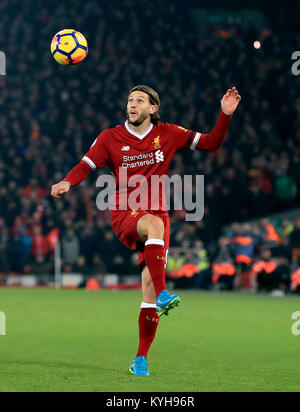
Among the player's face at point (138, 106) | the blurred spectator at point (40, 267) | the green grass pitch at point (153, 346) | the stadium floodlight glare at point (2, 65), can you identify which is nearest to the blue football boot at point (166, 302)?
the green grass pitch at point (153, 346)

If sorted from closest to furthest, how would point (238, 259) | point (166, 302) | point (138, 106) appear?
point (166, 302)
point (138, 106)
point (238, 259)

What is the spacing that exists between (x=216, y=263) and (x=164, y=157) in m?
12.7

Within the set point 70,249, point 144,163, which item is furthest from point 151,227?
point 70,249

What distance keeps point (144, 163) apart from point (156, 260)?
0.88m

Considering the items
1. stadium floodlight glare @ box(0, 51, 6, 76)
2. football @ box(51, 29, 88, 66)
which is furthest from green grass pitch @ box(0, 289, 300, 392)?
stadium floodlight glare @ box(0, 51, 6, 76)

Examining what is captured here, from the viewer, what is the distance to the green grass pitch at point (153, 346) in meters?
6.26

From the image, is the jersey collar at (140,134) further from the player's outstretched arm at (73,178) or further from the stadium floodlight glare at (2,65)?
the stadium floodlight glare at (2,65)

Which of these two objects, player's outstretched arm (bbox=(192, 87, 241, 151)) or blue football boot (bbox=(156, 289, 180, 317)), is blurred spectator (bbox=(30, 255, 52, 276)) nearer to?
player's outstretched arm (bbox=(192, 87, 241, 151))

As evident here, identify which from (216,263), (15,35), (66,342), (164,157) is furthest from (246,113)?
(164,157)

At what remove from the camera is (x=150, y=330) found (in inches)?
275

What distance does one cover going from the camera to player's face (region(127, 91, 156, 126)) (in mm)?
7098

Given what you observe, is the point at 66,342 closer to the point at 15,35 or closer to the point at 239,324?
the point at 239,324

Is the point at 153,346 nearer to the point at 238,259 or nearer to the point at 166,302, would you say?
the point at 166,302

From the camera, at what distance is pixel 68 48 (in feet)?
28.4
